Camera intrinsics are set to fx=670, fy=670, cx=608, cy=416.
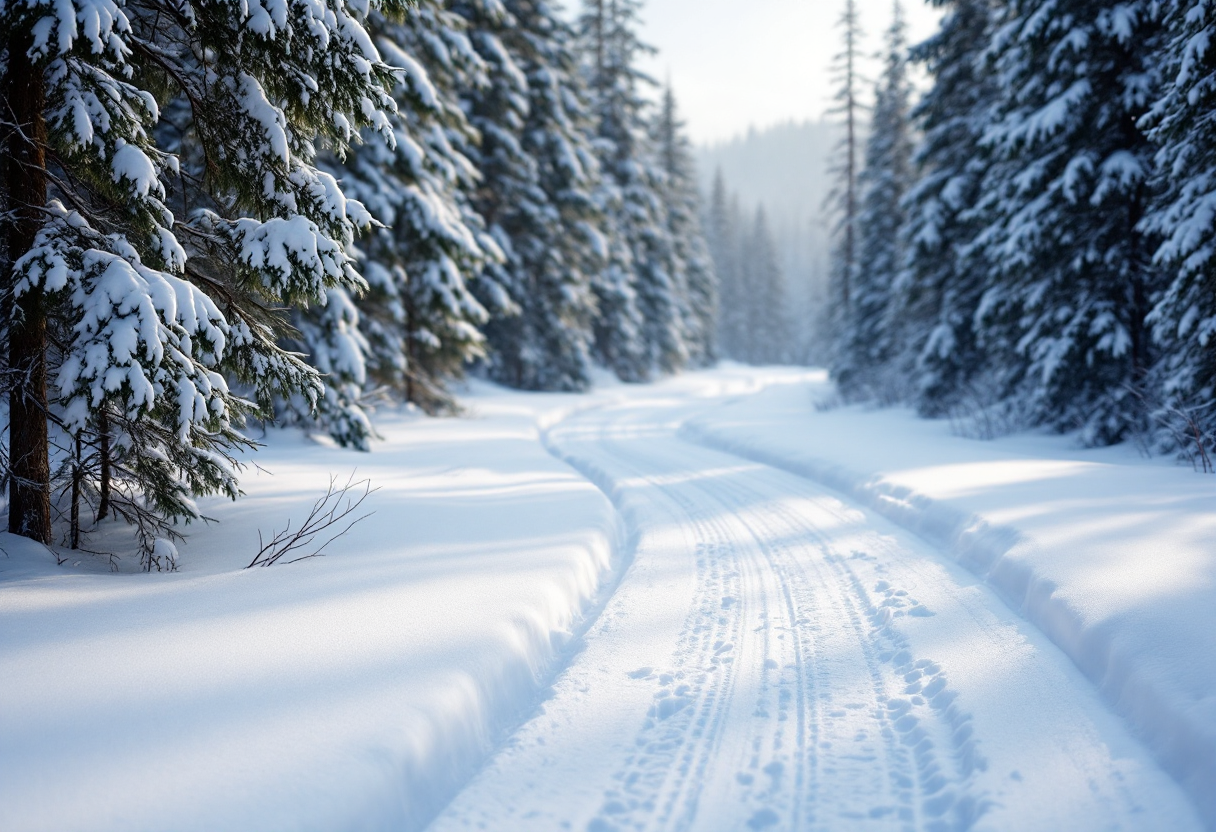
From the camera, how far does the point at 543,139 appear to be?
2134 cm

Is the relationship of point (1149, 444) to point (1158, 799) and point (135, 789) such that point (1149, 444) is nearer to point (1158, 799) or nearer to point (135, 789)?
point (1158, 799)

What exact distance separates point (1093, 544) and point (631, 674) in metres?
3.97

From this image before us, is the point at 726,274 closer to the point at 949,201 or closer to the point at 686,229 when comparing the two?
the point at 686,229

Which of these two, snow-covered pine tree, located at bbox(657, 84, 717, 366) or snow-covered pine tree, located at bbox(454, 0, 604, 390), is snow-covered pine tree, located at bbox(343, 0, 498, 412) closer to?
snow-covered pine tree, located at bbox(454, 0, 604, 390)

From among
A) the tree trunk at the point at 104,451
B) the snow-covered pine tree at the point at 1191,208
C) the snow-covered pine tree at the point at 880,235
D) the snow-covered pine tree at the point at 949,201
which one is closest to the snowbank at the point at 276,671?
the tree trunk at the point at 104,451

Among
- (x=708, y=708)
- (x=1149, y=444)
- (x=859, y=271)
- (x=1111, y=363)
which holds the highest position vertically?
(x=859, y=271)

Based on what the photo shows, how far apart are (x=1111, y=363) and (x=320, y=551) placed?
12.1 metres

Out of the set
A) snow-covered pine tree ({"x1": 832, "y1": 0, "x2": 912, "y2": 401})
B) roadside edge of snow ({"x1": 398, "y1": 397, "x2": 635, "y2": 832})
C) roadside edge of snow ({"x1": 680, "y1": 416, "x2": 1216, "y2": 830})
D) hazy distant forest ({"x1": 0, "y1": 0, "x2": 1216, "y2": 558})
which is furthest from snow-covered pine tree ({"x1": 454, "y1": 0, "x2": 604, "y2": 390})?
roadside edge of snow ({"x1": 398, "y1": 397, "x2": 635, "y2": 832})

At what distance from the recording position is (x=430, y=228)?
39.6 feet

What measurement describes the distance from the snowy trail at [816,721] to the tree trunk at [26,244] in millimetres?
4050

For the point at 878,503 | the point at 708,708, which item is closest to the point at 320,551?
the point at 708,708

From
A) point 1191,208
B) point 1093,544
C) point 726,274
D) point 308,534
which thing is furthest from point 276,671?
point 726,274

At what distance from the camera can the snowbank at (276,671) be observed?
2.58 meters

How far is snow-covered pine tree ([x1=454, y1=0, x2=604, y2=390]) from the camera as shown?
19422mm
